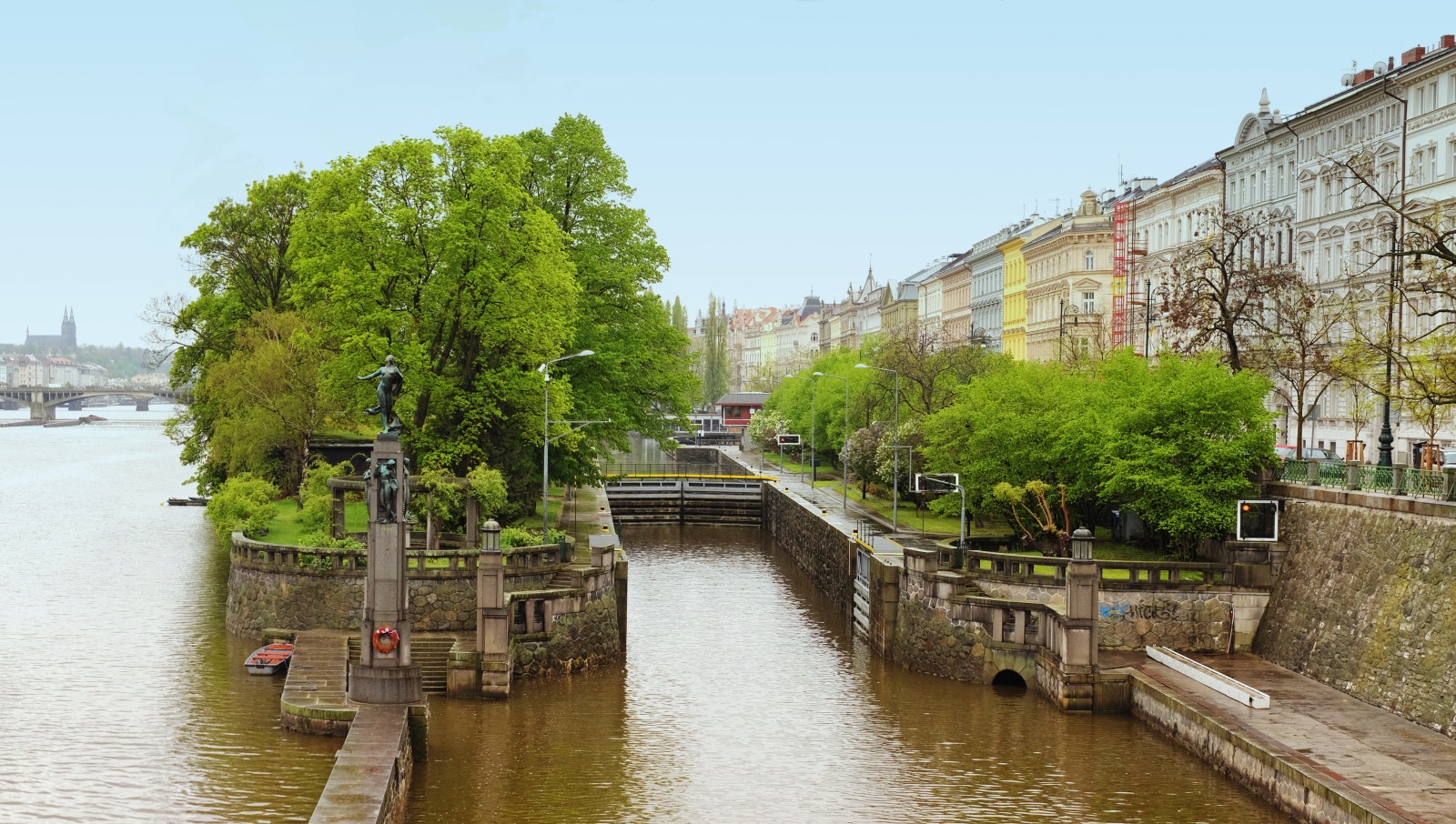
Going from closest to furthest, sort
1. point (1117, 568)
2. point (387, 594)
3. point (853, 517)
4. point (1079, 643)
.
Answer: point (387, 594)
point (1079, 643)
point (1117, 568)
point (853, 517)

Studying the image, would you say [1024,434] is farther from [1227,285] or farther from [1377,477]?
[1377,477]

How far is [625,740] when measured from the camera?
1415 inches

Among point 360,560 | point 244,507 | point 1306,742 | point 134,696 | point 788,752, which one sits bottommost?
point 788,752

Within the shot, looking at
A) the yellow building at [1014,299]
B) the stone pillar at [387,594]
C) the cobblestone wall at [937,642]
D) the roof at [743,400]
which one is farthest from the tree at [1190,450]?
the roof at [743,400]

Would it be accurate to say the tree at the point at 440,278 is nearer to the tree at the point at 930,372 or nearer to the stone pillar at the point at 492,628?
the stone pillar at the point at 492,628

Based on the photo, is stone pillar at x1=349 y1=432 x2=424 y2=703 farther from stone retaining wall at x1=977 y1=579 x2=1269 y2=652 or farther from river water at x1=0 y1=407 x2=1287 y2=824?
stone retaining wall at x1=977 y1=579 x2=1269 y2=652

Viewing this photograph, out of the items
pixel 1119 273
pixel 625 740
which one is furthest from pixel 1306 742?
pixel 1119 273

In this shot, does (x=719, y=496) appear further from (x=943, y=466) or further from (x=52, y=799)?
(x=52, y=799)

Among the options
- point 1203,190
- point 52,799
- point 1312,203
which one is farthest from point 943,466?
point 52,799

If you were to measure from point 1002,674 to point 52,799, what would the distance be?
79.3 feet

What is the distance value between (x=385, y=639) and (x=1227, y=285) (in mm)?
30550

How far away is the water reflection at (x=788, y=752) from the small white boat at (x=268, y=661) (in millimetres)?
4868

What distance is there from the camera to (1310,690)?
37.1 m

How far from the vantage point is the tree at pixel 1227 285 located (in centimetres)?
5253
